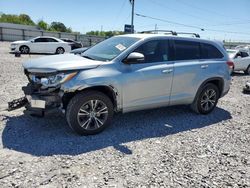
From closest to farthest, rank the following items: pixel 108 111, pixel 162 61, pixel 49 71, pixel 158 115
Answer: pixel 49 71 → pixel 108 111 → pixel 162 61 → pixel 158 115

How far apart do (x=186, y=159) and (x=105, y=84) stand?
69.4 inches

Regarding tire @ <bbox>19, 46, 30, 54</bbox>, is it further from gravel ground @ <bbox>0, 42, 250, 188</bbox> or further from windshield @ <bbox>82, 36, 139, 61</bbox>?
windshield @ <bbox>82, 36, 139, 61</bbox>

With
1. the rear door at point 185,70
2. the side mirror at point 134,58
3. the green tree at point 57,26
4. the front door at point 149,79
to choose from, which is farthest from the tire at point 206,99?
the green tree at point 57,26

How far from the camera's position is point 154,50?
4.90 m

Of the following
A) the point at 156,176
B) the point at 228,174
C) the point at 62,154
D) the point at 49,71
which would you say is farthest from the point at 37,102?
the point at 228,174

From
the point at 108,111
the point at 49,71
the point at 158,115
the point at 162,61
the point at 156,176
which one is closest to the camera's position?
the point at 156,176

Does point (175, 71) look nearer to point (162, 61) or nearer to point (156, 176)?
point (162, 61)

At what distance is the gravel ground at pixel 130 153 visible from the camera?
3.15 m

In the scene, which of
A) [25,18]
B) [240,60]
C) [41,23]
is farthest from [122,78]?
[25,18]

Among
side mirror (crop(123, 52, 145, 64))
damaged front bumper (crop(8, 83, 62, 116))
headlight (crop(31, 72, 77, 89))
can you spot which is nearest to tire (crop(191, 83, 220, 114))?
side mirror (crop(123, 52, 145, 64))

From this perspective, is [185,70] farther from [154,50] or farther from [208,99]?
[208,99]

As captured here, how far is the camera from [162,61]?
4.92 metres

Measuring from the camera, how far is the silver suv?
404 centimetres

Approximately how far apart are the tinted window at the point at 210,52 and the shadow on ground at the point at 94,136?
139 centimetres
